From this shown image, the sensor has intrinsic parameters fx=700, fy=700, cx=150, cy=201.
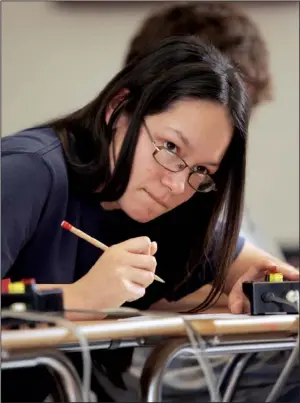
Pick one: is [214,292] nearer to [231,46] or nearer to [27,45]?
[231,46]

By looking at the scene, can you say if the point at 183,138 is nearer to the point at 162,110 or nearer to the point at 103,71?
the point at 162,110

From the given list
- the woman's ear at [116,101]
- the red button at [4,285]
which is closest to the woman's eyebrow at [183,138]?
the woman's ear at [116,101]

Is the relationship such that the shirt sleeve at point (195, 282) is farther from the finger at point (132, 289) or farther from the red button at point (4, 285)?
the red button at point (4, 285)

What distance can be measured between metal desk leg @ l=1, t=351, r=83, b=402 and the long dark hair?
0.34 metres

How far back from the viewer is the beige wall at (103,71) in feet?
5.88

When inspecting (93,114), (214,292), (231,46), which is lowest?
(214,292)

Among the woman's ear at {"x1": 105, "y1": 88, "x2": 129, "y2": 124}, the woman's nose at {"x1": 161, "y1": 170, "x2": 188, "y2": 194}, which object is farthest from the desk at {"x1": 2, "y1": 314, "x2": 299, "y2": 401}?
the woman's ear at {"x1": 105, "y1": 88, "x2": 129, "y2": 124}

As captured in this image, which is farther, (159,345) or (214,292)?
(214,292)

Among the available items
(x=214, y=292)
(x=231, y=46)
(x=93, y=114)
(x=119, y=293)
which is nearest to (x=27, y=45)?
(x=231, y=46)

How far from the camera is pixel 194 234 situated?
105cm

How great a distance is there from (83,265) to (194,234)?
18 cm

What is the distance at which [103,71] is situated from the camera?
187 cm

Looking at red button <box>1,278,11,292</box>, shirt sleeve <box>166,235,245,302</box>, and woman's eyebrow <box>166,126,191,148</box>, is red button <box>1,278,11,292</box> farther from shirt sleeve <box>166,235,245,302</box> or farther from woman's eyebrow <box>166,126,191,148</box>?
shirt sleeve <box>166,235,245,302</box>

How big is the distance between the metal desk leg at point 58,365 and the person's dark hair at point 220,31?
0.95 m
